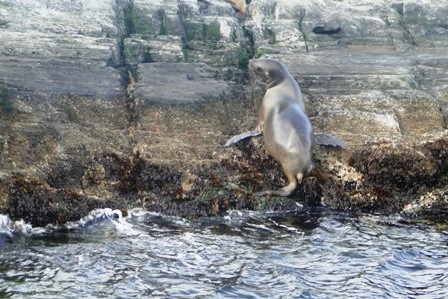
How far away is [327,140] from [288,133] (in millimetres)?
580

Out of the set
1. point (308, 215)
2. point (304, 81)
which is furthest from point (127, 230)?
point (304, 81)

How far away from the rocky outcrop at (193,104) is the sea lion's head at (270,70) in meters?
0.28

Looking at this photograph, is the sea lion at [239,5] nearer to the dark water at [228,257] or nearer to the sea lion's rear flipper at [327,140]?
the sea lion's rear flipper at [327,140]

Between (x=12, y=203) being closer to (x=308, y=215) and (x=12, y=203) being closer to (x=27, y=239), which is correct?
(x=27, y=239)

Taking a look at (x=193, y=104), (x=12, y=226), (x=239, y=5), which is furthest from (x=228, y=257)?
(x=239, y=5)

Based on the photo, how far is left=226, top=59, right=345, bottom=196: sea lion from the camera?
10.5m

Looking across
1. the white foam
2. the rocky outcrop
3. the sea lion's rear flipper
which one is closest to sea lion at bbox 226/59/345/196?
the sea lion's rear flipper

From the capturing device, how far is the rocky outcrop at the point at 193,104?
33.0 ft

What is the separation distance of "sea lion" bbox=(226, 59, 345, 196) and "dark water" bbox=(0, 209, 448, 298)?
78 centimetres

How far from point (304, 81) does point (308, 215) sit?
3.49m

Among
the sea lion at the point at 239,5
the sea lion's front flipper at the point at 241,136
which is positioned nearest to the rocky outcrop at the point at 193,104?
the sea lion's front flipper at the point at 241,136

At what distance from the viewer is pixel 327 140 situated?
1095 cm

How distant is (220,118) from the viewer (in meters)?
11.7

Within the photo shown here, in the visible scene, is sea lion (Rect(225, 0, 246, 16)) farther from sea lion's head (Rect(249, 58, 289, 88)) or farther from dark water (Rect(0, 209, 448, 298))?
dark water (Rect(0, 209, 448, 298))
